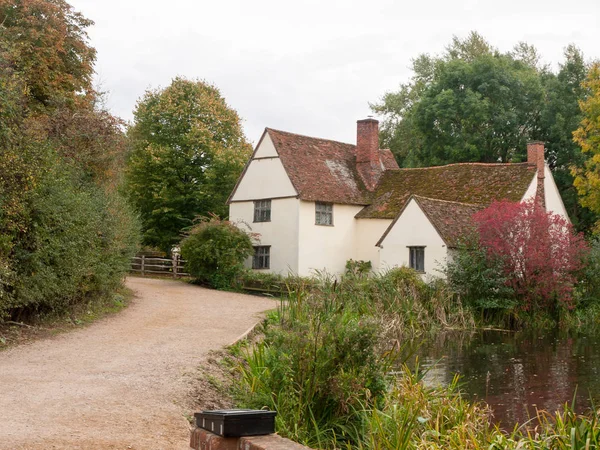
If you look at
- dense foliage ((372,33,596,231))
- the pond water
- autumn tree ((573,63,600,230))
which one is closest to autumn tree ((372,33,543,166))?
dense foliage ((372,33,596,231))

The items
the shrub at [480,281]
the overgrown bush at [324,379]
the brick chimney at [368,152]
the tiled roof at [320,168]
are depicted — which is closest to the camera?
the overgrown bush at [324,379]

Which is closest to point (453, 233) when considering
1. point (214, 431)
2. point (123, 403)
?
point (123, 403)

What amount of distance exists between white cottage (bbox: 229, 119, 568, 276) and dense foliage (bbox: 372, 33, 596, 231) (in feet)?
25.1

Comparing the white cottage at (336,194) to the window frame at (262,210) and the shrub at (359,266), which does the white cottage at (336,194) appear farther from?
the shrub at (359,266)

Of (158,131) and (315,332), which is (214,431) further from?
(158,131)

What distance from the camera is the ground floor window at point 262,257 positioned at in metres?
36.1

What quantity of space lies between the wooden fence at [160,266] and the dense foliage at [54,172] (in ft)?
39.7

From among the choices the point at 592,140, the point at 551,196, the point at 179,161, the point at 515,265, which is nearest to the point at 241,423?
the point at 515,265

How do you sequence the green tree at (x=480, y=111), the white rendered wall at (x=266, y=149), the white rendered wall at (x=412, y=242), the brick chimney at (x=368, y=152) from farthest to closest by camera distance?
the green tree at (x=480, y=111), the brick chimney at (x=368, y=152), the white rendered wall at (x=266, y=149), the white rendered wall at (x=412, y=242)

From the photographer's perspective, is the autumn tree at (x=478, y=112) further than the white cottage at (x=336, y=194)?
Yes

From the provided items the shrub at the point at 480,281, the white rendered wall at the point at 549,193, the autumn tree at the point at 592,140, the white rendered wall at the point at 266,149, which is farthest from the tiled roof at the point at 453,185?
the shrub at the point at 480,281

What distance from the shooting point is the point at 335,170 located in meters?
37.6

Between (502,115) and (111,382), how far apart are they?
3756 cm

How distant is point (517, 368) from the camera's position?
1784cm
